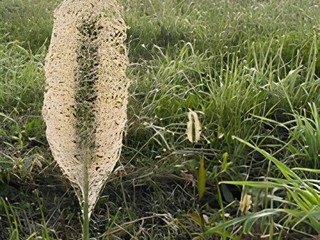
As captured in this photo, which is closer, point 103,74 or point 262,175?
point 103,74

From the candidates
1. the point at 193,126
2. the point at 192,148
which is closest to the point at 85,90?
the point at 193,126

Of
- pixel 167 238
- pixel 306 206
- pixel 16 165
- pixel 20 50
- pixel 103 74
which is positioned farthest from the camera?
pixel 20 50

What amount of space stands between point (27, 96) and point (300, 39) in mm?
1272

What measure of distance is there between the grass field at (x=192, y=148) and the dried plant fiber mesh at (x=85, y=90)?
42cm

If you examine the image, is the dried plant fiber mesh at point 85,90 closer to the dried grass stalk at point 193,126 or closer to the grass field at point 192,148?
the dried grass stalk at point 193,126

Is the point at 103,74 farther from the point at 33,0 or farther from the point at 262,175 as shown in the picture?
the point at 33,0

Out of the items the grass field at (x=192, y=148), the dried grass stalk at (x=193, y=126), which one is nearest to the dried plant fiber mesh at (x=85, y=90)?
the dried grass stalk at (x=193, y=126)

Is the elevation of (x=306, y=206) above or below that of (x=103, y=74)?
below

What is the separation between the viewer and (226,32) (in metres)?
3.33

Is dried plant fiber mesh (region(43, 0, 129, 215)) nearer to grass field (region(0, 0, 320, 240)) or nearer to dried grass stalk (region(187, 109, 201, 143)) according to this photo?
dried grass stalk (region(187, 109, 201, 143))

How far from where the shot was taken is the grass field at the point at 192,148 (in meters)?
1.81

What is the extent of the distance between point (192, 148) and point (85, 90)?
3.65 ft

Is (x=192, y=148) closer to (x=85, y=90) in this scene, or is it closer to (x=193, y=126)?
(x=193, y=126)

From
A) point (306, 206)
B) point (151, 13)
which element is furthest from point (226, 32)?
point (306, 206)
